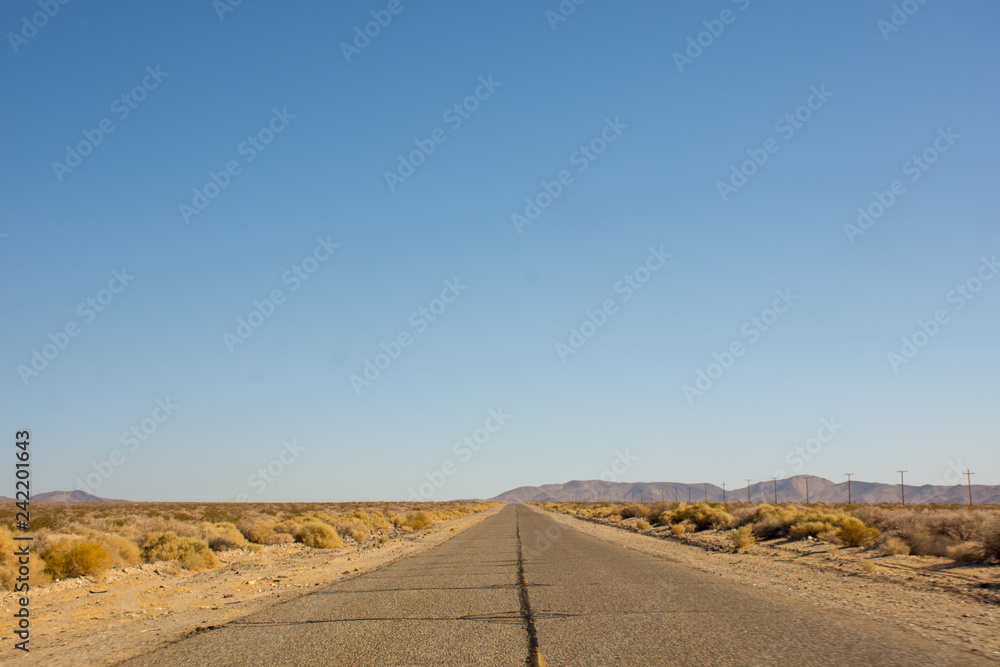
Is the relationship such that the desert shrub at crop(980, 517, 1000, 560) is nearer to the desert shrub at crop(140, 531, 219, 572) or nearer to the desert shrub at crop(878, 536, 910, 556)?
the desert shrub at crop(878, 536, 910, 556)

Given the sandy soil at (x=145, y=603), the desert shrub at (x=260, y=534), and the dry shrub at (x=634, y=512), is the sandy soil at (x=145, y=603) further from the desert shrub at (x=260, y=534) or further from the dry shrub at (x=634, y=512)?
the dry shrub at (x=634, y=512)

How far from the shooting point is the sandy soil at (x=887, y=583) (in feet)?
31.3

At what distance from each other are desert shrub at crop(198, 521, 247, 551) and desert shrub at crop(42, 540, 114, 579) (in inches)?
334

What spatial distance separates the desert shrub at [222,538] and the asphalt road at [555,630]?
13679 mm

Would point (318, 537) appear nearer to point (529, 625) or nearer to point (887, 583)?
point (887, 583)

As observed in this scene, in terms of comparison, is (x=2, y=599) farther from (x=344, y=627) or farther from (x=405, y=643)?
(x=405, y=643)

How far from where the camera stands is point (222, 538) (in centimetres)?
2641

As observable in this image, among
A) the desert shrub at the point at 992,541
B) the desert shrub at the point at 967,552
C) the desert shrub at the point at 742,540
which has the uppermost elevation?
the desert shrub at the point at 992,541

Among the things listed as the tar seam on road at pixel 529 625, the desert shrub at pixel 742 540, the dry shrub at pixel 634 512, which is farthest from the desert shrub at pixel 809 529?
the dry shrub at pixel 634 512

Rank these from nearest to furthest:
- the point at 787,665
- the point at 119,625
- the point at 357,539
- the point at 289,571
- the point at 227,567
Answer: the point at 787,665 → the point at 119,625 → the point at 289,571 → the point at 227,567 → the point at 357,539

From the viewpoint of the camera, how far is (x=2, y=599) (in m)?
13.5

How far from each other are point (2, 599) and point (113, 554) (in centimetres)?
532

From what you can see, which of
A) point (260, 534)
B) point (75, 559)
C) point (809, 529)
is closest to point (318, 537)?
point (260, 534)

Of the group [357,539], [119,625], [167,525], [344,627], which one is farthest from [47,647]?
[357,539]
